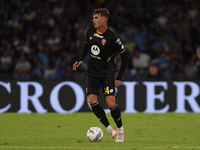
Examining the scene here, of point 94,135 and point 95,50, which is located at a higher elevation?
point 95,50

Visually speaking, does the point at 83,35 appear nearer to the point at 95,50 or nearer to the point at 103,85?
the point at 95,50

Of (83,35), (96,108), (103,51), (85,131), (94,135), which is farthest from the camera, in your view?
(83,35)

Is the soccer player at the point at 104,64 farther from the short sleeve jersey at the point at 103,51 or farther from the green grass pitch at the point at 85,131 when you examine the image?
the green grass pitch at the point at 85,131

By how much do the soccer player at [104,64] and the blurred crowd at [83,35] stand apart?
5.46 m

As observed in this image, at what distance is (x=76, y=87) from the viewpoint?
1188 centimetres

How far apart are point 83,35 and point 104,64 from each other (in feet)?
28.4

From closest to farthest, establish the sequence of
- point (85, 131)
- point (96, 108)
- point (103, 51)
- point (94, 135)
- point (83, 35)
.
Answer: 1. point (94, 135)
2. point (103, 51)
3. point (96, 108)
4. point (85, 131)
5. point (83, 35)

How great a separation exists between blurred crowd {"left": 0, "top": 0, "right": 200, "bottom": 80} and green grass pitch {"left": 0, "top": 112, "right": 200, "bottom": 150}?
1.78 meters

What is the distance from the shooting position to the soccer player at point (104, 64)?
6785 mm

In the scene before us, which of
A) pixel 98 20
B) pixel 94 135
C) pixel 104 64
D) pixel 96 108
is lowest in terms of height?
pixel 94 135

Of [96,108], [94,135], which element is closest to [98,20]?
[96,108]

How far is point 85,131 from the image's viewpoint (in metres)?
8.34

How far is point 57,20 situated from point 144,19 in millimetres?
3366

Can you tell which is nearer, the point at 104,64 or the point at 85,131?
the point at 104,64
